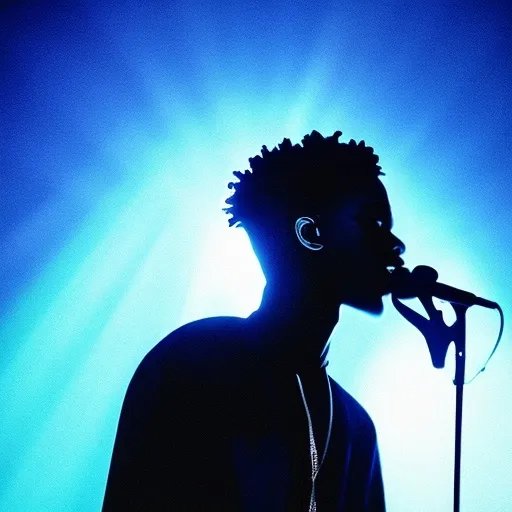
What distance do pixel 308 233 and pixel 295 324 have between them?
0.81 feet

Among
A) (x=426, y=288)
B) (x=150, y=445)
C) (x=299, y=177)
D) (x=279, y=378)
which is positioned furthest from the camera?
(x=299, y=177)

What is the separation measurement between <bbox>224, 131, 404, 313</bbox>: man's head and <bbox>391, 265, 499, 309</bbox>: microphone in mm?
38

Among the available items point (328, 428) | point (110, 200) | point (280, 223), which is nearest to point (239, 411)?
point (328, 428)

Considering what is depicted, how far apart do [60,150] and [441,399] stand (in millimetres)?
1572

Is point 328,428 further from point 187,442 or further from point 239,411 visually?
point 187,442

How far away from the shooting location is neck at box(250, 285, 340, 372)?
1112 mm

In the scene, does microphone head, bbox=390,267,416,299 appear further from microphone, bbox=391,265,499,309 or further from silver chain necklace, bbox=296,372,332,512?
silver chain necklace, bbox=296,372,332,512

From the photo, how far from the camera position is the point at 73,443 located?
4.04 ft

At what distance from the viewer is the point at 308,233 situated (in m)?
1.14

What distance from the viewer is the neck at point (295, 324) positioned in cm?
111

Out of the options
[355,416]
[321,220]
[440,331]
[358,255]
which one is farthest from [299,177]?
[355,416]

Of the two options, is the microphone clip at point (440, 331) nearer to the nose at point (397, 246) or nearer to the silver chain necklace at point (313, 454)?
the nose at point (397, 246)

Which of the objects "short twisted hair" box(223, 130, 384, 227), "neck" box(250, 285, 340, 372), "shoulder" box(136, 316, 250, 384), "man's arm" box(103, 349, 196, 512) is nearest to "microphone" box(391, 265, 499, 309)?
"neck" box(250, 285, 340, 372)

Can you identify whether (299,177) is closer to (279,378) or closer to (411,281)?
(411,281)
